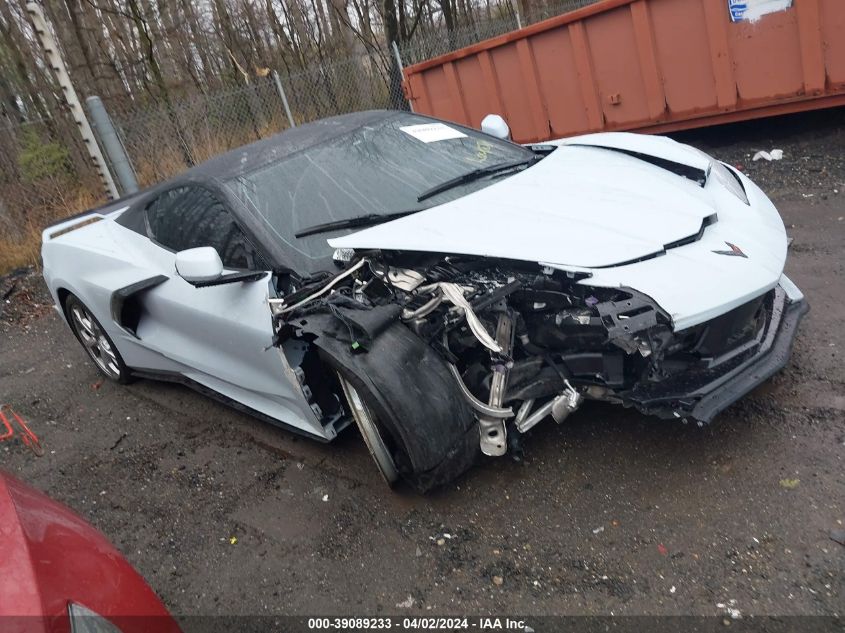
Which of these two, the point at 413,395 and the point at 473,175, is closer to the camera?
the point at 413,395

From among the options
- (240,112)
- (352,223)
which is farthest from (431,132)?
(240,112)

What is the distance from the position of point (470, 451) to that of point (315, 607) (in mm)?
802

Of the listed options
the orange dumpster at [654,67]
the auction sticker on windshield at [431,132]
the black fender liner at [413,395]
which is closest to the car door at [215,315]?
the black fender liner at [413,395]

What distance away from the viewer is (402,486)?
2904 millimetres

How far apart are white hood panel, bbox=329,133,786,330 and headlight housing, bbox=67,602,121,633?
1681 mm

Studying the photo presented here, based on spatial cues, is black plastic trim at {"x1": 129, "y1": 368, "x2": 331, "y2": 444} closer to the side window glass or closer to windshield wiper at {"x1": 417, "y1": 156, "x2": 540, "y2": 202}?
the side window glass

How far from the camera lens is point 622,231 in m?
2.66

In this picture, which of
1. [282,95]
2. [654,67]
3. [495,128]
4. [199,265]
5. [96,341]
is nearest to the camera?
[199,265]

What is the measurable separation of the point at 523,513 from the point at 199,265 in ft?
5.64

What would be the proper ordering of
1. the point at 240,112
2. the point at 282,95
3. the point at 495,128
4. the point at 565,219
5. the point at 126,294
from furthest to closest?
the point at 282,95
the point at 240,112
the point at 495,128
the point at 126,294
the point at 565,219

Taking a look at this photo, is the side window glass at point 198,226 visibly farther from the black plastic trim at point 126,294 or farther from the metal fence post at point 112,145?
the metal fence post at point 112,145

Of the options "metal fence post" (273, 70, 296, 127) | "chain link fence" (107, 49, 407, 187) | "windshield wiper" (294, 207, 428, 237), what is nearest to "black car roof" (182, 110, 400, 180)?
"windshield wiper" (294, 207, 428, 237)

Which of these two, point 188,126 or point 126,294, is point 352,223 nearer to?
point 126,294

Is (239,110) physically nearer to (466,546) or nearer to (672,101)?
(672,101)
